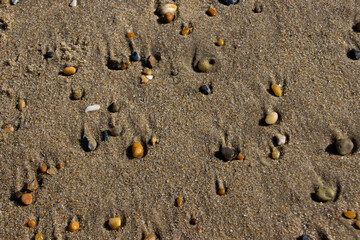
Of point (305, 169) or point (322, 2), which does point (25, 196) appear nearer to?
point (305, 169)

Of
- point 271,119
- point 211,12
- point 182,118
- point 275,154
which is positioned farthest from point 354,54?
point 182,118

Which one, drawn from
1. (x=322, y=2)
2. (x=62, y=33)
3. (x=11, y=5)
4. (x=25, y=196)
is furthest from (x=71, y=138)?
(x=322, y=2)

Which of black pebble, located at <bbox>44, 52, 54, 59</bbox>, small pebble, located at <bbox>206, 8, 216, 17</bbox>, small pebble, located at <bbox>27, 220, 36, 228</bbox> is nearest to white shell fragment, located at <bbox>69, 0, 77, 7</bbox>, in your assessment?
black pebble, located at <bbox>44, 52, 54, 59</bbox>

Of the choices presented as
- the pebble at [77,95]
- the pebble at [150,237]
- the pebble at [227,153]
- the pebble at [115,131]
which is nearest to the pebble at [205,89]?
the pebble at [227,153]

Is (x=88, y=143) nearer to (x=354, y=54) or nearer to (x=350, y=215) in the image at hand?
(x=350, y=215)

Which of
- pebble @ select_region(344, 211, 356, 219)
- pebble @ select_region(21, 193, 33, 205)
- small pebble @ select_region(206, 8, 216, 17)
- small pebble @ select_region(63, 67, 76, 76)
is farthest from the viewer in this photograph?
small pebble @ select_region(206, 8, 216, 17)

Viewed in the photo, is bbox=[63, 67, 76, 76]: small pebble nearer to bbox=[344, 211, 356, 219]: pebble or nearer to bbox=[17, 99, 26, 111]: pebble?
bbox=[17, 99, 26, 111]: pebble
